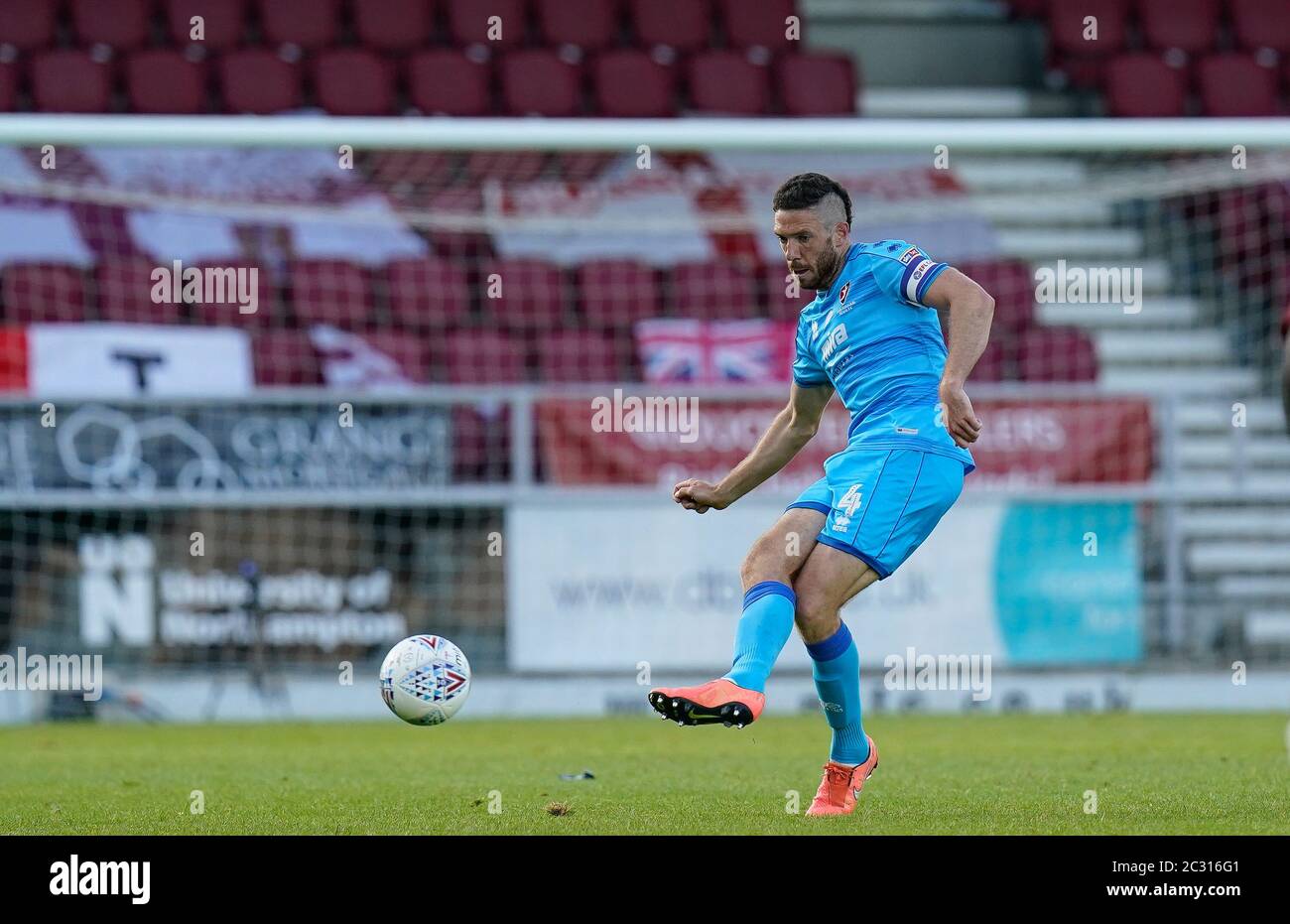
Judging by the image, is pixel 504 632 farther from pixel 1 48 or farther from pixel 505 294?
pixel 1 48

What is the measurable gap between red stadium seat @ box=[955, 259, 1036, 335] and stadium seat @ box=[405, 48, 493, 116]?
166 inches

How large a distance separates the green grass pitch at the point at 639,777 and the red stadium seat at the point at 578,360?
393 centimetres

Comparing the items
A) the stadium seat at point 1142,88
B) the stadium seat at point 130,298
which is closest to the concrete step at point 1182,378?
the stadium seat at point 1142,88

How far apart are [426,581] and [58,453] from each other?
2.30m


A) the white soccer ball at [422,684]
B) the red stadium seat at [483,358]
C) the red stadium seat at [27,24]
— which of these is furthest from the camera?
the red stadium seat at [27,24]

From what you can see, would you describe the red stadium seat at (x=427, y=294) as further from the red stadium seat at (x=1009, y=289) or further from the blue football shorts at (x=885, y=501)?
the blue football shorts at (x=885, y=501)

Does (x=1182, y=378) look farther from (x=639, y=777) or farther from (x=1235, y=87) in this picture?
(x=639, y=777)

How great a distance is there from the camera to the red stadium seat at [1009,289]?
52.5 feet

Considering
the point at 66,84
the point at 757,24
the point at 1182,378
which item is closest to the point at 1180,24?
the point at 757,24

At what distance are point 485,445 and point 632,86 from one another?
547 centimetres

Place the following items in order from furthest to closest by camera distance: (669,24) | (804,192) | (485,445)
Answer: (669,24), (485,445), (804,192)

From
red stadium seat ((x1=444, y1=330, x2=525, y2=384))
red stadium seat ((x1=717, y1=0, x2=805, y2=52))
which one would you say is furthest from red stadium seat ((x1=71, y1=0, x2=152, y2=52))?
red stadium seat ((x1=717, y1=0, x2=805, y2=52))

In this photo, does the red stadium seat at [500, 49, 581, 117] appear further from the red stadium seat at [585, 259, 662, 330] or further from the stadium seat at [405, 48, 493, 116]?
the red stadium seat at [585, 259, 662, 330]

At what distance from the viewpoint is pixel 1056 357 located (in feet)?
51.4
